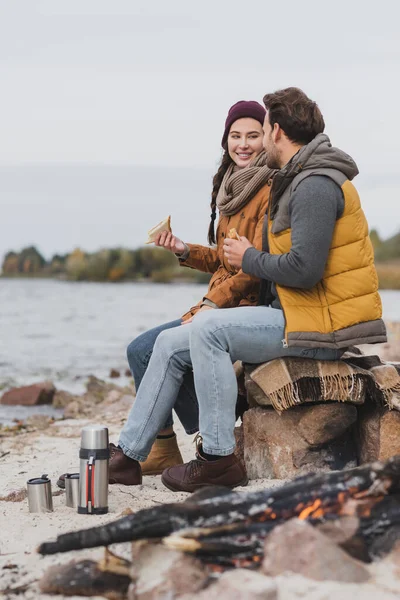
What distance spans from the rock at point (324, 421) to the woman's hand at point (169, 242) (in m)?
1.57

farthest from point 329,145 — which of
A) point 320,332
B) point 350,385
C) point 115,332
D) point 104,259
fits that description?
point 104,259

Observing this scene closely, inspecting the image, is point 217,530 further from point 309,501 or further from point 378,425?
point 378,425

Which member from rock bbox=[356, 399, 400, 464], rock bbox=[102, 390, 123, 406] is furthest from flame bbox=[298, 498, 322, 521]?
rock bbox=[102, 390, 123, 406]

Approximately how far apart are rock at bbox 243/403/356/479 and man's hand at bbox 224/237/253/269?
1.02 metres

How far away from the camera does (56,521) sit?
439cm

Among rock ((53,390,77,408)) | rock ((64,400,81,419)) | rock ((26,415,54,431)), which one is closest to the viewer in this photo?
rock ((26,415,54,431))

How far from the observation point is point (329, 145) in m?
4.64

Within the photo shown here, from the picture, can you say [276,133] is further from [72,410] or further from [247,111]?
[72,410]

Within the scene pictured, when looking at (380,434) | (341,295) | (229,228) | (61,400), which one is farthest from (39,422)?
(341,295)

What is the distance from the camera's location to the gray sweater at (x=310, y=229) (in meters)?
4.42

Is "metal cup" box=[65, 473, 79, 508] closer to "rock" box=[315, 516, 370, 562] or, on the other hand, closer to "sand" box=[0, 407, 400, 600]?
"sand" box=[0, 407, 400, 600]

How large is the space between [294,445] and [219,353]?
84 centimetres

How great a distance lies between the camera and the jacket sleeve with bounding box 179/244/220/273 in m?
5.88

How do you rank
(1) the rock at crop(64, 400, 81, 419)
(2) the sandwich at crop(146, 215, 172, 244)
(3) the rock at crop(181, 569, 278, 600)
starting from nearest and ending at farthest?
(3) the rock at crop(181, 569, 278, 600), (2) the sandwich at crop(146, 215, 172, 244), (1) the rock at crop(64, 400, 81, 419)
